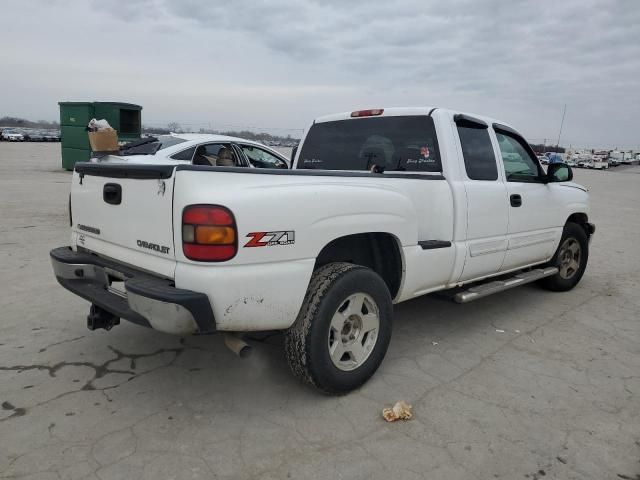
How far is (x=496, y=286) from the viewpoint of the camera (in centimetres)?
417

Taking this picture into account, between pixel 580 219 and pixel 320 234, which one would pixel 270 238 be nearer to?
pixel 320 234

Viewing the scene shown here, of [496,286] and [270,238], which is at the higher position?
[270,238]

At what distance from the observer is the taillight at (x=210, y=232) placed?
93.4 inches

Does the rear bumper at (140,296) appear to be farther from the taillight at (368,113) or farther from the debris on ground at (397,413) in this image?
the taillight at (368,113)

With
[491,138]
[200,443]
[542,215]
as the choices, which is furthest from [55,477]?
[542,215]

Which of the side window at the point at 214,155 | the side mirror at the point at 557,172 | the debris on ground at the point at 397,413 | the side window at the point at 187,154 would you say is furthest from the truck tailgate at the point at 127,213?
the side window at the point at 187,154

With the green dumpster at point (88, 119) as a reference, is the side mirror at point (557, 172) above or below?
below

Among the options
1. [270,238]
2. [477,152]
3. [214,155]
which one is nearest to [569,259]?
[477,152]

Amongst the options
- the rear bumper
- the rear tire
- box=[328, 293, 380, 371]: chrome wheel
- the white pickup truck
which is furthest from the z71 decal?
the rear tire

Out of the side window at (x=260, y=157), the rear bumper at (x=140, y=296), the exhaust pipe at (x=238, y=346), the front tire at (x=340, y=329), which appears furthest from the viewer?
the side window at (x=260, y=157)

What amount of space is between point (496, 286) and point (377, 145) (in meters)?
1.58

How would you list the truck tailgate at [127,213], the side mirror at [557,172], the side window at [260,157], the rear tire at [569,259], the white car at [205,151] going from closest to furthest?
the truck tailgate at [127,213] < the side mirror at [557,172] < the rear tire at [569,259] < the white car at [205,151] < the side window at [260,157]

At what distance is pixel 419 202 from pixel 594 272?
438 cm

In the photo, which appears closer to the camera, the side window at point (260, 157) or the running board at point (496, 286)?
the running board at point (496, 286)
